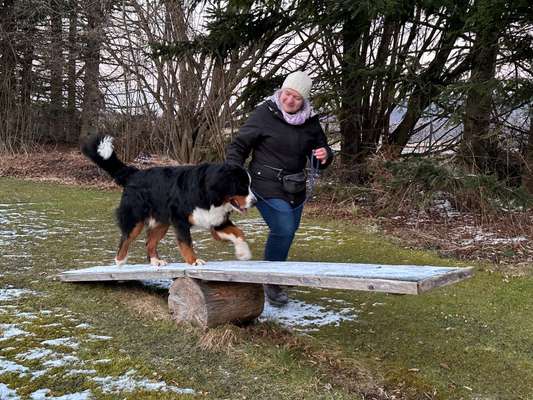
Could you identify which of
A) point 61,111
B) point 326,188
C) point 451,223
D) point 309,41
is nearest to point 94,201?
point 326,188

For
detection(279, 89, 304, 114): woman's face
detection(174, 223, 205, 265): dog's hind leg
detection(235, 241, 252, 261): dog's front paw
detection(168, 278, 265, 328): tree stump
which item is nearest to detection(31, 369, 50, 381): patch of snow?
detection(168, 278, 265, 328): tree stump

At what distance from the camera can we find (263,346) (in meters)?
3.61

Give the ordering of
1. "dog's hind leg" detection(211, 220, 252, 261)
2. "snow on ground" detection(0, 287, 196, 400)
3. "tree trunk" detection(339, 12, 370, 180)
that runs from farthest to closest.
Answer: "tree trunk" detection(339, 12, 370, 180), "dog's hind leg" detection(211, 220, 252, 261), "snow on ground" detection(0, 287, 196, 400)

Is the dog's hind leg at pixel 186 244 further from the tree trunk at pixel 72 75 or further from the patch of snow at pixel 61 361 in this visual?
the tree trunk at pixel 72 75

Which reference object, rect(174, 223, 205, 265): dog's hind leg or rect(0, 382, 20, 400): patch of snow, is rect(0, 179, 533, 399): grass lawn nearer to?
rect(0, 382, 20, 400): patch of snow

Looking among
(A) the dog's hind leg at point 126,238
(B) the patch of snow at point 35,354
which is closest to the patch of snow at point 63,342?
(B) the patch of snow at point 35,354

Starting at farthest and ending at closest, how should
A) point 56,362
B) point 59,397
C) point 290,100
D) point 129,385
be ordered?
point 290,100 → point 56,362 → point 129,385 → point 59,397

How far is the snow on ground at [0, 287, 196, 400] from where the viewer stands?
290 cm

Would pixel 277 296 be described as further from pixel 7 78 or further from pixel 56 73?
pixel 7 78

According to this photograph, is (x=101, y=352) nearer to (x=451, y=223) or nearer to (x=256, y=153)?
(x=256, y=153)

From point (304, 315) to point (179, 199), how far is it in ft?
4.67

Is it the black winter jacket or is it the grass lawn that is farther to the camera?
the black winter jacket

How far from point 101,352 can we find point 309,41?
Answer: 9.09m

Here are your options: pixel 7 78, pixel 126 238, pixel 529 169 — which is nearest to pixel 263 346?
pixel 126 238
